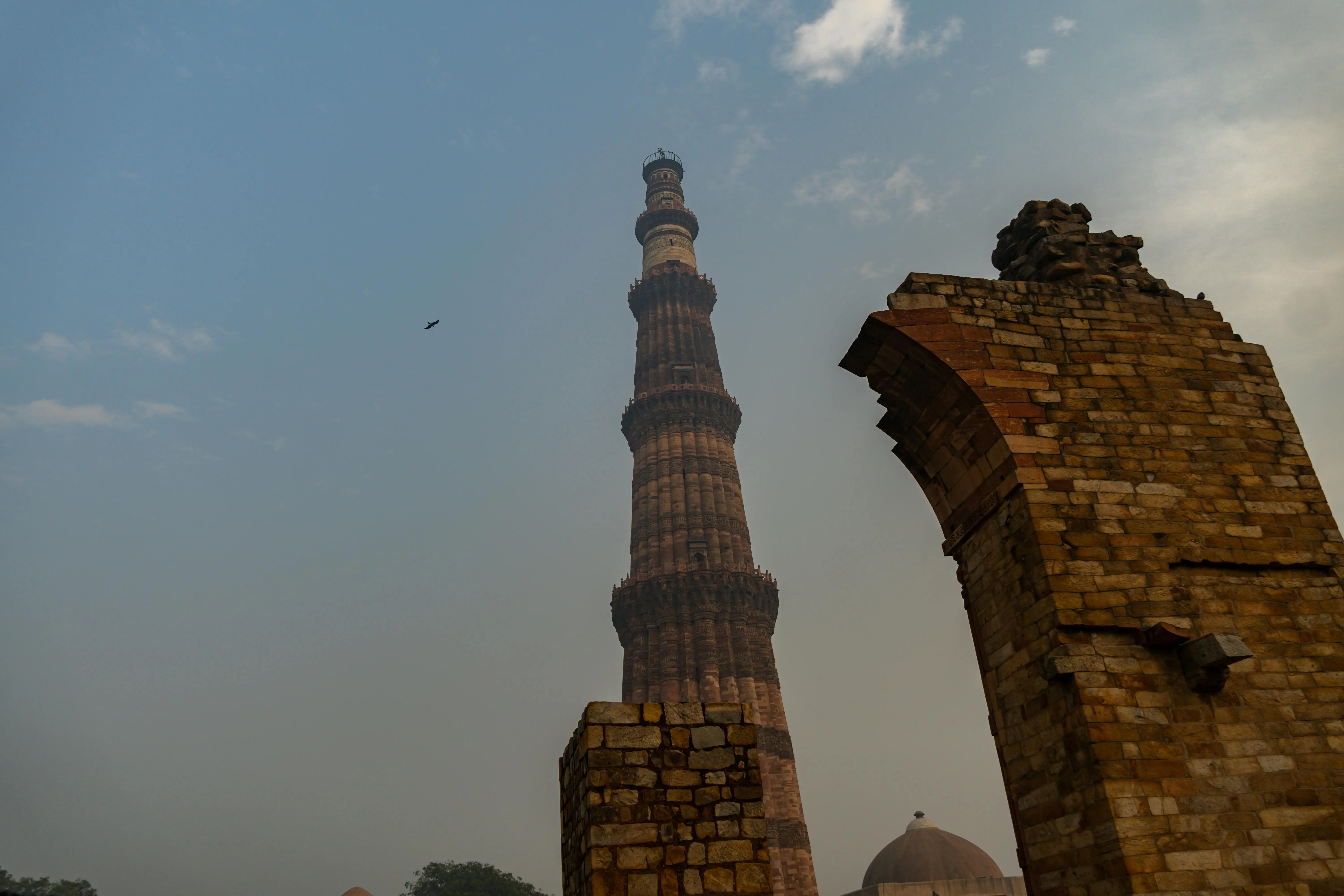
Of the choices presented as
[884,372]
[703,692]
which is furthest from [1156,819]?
[703,692]

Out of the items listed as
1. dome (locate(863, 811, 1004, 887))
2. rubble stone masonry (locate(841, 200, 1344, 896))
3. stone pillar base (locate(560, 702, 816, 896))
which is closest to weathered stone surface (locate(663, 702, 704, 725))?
stone pillar base (locate(560, 702, 816, 896))

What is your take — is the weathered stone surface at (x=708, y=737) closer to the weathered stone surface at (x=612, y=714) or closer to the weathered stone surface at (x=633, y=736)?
the weathered stone surface at (x=633, y=736)

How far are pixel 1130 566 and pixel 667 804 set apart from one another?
10.6ft

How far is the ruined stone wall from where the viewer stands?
14.8ft

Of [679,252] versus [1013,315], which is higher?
[679,252]

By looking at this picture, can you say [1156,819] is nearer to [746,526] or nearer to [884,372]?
[884,372]

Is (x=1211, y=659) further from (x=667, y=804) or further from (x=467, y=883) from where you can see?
(x=467, y=883)

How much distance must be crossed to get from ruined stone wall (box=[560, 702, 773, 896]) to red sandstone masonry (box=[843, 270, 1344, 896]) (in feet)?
6.49

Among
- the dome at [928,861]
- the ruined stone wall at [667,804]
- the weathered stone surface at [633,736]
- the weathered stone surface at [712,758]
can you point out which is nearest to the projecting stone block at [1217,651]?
the ruined stone wall at [667,804]

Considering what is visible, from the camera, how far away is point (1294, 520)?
6.29m

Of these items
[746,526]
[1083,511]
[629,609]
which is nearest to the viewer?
[1083,511]

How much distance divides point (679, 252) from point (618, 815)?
3274 cm

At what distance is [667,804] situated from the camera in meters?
4.68

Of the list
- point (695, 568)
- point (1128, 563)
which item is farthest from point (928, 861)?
point (1128, 563)
